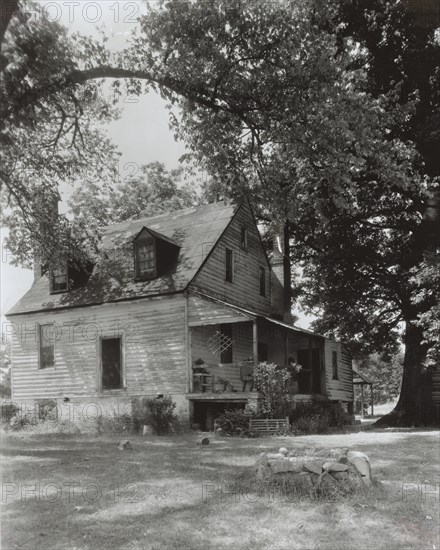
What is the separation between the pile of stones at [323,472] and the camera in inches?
304

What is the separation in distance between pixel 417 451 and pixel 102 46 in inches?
459

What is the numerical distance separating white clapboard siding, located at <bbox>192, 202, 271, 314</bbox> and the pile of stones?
13.5 meters

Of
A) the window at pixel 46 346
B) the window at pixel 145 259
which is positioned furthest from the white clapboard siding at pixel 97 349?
the window at pixel 145 259

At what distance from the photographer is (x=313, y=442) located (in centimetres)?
1459

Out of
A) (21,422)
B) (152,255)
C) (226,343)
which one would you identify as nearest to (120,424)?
(21,422)

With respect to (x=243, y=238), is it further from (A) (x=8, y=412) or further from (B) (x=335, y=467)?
(B) (x=335, y=467)

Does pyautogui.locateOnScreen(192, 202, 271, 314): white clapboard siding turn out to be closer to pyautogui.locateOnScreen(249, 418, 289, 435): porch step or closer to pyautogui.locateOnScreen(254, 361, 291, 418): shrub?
pyautogui.locateOnScreen(254, 361, 291, 418): shrub

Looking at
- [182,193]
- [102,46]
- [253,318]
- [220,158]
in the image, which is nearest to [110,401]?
[253,318]

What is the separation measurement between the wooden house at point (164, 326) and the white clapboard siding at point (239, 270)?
0.05 metres

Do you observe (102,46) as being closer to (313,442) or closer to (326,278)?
(313,442)

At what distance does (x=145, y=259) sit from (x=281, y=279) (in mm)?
8323

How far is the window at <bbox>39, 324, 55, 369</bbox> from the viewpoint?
2459 centimetres

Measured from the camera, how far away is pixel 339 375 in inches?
1131

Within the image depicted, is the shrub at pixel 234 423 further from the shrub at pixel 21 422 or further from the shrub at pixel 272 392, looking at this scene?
the shrub at pixel 21 422
